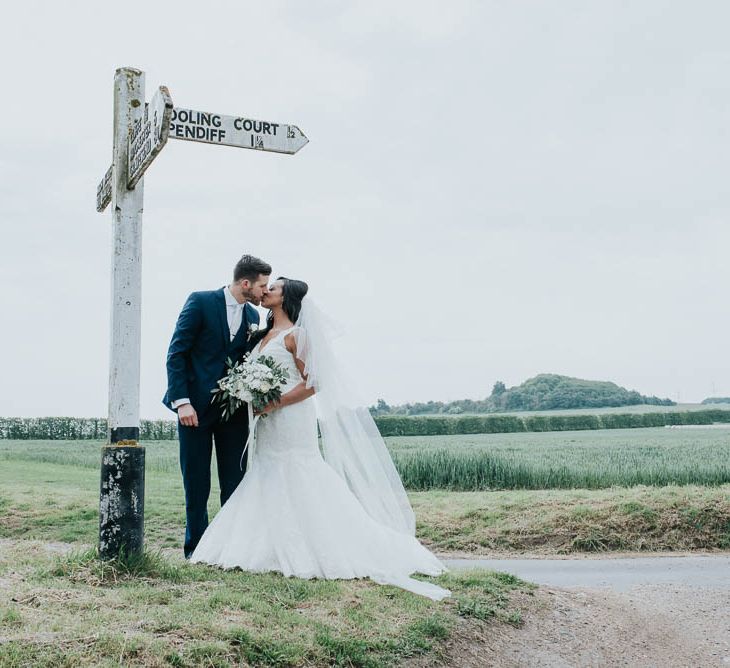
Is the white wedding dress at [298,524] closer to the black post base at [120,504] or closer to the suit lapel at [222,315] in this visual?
the suit lapel at [222,315]

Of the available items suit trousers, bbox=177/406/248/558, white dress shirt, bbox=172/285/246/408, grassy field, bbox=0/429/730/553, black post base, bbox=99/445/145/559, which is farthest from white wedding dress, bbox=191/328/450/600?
grassy field, bbox=0/429/730/553

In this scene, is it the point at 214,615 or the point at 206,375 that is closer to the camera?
the point at 214,615

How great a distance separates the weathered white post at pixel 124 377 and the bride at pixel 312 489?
928 millimetres

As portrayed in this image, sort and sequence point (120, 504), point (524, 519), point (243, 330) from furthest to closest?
point (524, 519), point (243, 330), point (120, 504)

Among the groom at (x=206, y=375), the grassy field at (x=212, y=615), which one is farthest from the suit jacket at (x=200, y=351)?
the grassy field at (x=212, y=615)

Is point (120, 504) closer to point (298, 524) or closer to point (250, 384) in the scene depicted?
point (250, 384)

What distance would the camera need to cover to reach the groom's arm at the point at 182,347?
626cm

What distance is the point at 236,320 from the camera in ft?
21.8

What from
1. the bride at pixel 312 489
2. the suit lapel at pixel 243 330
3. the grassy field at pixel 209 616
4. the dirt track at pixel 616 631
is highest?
the suit lapel at pixel 243 330

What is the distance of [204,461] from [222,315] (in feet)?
4.09

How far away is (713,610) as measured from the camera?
6594 mm

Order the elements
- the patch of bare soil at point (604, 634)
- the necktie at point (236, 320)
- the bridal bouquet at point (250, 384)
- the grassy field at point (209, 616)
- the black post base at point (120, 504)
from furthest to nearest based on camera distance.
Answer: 1. the necktie at point (236, 320)
2. the bridal bouquet at point (250, 384)
3. the black post base at point (120, 504)
4. the patch of bare soil at point (604, 634)
5. the grassy field at point (209, 616)

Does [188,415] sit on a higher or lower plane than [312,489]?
higher

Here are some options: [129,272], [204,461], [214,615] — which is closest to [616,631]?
[214,615]
